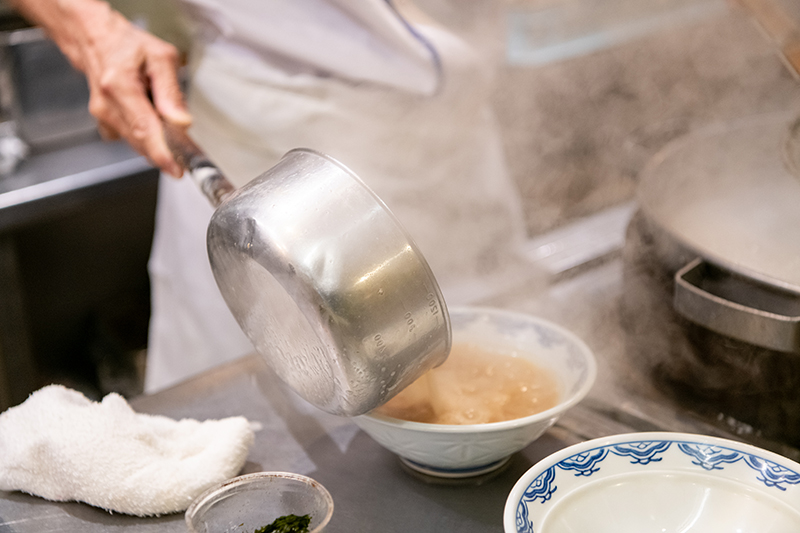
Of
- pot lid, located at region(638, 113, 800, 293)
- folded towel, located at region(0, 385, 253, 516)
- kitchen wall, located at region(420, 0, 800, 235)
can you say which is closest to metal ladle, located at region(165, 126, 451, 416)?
folded towel, located at region(0, 385, 253, 516)

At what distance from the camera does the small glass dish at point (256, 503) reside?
694 mm

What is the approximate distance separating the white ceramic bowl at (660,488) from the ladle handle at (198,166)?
47 cm

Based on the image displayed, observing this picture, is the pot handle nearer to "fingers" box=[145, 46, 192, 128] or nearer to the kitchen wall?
"fingers" box=[145, 46, 192, 128]

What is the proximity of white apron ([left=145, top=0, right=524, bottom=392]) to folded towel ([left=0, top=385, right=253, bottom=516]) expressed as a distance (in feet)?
1.81

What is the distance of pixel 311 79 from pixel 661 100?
1.25 metres

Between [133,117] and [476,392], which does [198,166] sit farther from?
[476,392]

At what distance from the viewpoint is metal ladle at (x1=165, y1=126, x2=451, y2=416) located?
2.23 feet

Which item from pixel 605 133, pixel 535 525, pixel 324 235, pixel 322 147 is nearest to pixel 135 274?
pixel 322 147

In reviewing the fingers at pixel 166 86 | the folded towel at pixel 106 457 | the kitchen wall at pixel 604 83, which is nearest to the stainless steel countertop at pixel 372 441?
the folded towel at pixel 106 457

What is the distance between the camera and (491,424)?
73 centimetres

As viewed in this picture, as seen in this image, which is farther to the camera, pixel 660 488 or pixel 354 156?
pixel 354 156

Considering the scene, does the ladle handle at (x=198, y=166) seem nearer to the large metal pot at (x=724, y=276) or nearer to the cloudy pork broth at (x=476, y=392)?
the cloudy pork broth at (x=476, y=392)

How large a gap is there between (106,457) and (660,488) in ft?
1.93

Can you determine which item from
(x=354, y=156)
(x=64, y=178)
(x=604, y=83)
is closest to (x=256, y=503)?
(x=354, y=156)
